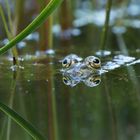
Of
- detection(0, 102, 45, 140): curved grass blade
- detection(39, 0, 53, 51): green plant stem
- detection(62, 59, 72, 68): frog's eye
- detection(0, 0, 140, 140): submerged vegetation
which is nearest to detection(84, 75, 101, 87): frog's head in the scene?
detection(0, 0, 140, 140): submerged vegetation

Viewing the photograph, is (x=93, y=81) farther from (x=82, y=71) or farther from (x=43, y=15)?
(x=43, y=15)

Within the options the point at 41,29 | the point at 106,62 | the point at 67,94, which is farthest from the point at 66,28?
the point at 67,94

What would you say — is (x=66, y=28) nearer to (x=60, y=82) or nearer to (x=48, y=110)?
(x=60, y=82)

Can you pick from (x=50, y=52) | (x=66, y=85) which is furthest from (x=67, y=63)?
(x=50, y=52)

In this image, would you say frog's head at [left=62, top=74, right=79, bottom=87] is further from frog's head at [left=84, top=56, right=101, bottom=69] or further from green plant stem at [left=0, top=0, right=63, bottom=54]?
green plant stem at [left=0, top=0, right=63, bottom=54]

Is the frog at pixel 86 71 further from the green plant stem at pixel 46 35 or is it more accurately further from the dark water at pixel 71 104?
the green plant stem at pixel 46 35

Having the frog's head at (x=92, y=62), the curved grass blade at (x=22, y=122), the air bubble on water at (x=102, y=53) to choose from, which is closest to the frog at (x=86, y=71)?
the frog's head at (x=92, y=62)
